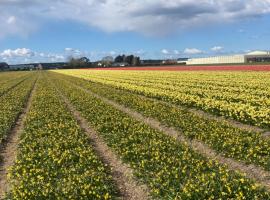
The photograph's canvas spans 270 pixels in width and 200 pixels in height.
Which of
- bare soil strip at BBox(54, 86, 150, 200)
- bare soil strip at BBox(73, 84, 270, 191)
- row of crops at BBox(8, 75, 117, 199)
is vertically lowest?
bare soil strip at BBox(54, 86, 150, 200)

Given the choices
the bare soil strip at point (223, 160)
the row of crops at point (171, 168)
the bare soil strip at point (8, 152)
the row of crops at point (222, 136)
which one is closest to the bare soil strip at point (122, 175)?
the row of crops at point (171, 168)

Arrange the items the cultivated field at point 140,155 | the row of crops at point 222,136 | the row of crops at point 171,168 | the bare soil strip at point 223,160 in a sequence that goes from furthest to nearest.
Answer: the row of crops at point 222,136, the bare soil strip at point 223,160, the cultivated field at point 140,155, the row of crops at point 171,168

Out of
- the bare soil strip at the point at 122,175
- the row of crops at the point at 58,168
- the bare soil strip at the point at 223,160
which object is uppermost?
the row of crops at the point at 58,168

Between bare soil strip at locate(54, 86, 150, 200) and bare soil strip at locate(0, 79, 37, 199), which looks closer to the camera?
bare soil strip at locate(54, 86, 150, 200)

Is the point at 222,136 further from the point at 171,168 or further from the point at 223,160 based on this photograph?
the point at 171,168

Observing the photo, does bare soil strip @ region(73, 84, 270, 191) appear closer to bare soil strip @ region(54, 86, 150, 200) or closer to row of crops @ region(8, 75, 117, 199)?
bare soil strip @ region(54, 86, 150, 200)

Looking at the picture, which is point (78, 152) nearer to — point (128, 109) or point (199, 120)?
point (199, 120)

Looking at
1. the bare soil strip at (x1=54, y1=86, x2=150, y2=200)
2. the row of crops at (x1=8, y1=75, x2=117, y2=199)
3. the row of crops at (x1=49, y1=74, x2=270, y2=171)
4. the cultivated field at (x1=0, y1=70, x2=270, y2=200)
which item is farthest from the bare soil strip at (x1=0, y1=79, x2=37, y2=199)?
the row of crops at (x1=49, y1=74, x2=270, y2=171)

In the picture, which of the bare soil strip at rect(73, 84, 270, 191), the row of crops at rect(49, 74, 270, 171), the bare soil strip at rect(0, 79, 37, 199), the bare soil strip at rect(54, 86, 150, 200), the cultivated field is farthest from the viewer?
the row of crops at rect(49, 74, 270, 171)

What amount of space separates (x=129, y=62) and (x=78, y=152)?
182161 mm

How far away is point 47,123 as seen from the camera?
19719 mm

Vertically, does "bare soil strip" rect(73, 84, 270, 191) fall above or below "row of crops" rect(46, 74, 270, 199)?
below

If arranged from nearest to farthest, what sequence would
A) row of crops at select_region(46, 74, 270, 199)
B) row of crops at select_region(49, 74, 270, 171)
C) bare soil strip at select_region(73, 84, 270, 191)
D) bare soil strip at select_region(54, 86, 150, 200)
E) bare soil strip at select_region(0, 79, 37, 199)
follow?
row of crops at select_region(46, 74, 270, 199), bare soil strip at select_region(54, 86, 150, 200), bare soil strip at select_region(73, 84, 270, 191), bare soil strip at select_region(0, 79, 37, 199), row of crops at select_region(49, 74, 270, 171)

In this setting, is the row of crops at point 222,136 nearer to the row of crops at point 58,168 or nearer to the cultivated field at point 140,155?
the cultivated field at point 140,155
